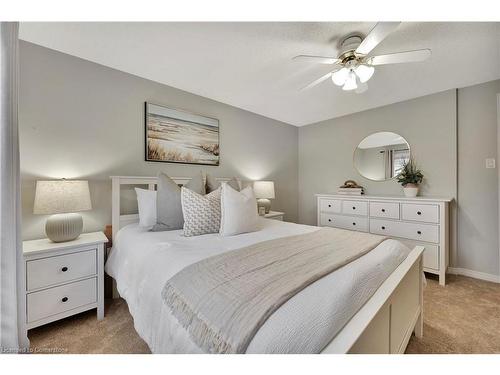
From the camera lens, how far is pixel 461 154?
250cm

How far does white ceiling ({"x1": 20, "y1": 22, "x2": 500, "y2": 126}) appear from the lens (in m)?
1.51

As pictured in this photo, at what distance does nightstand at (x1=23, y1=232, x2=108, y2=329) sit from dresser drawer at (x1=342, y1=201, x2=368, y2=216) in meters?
2.88

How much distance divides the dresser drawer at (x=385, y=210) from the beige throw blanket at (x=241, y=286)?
157 cm

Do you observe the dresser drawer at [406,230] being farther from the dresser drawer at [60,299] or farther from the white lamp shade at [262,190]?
the dresser drawer at [60,299]

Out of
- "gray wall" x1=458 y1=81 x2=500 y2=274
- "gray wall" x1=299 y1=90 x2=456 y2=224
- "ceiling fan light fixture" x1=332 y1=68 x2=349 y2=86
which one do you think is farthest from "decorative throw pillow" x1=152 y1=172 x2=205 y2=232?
"gray wall" x1=458 y1=81 x2=500 y2=274

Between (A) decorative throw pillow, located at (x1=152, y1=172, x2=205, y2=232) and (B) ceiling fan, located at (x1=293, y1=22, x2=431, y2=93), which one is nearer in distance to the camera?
(B) ceiling fan, located at (x1=293, y1=22, x2=431, y2=93)

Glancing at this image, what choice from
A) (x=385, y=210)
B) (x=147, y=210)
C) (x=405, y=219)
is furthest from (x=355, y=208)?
(x=147, y=210)

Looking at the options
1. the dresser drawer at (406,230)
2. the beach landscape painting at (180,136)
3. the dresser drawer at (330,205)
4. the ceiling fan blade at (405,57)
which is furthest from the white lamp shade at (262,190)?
the ceiling fan blade at (405,57)

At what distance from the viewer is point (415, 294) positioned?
1.38 metres

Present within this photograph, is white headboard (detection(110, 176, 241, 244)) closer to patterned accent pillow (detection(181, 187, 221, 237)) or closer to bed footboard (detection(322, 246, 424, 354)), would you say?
patterned accent pillow (detection(181, 187, 221, 237))

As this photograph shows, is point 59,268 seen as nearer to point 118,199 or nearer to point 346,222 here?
point 118,199

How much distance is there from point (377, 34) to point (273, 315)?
160 centimetres
